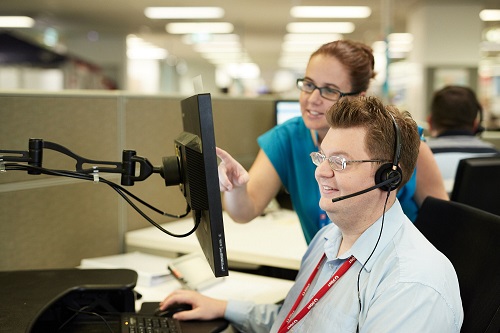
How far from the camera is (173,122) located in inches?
91.7

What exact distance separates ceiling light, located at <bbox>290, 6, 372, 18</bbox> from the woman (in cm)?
693

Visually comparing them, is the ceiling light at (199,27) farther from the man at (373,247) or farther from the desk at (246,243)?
the man at (373,247)

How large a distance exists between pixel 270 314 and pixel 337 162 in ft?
1.80

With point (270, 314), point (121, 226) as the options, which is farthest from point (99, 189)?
point (270, 314)

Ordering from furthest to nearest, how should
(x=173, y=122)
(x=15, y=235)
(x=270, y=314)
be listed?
(x=173, y=122)
(x=15, y=235)
(x=270, y=314)

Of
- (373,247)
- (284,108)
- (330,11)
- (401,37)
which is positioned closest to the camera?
(373,247)

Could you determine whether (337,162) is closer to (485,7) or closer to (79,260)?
(79,260)

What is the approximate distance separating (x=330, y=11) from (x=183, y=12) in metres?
2.35

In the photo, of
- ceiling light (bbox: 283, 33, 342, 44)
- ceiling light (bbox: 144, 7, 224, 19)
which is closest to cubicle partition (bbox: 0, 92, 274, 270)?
ceiling light (bbox: 144, 7, 224, 19)

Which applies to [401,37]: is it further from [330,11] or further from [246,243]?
[246,243]

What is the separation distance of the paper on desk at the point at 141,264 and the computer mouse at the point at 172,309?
0.36 m

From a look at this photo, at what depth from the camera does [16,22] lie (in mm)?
10500

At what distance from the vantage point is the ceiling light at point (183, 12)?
28.9ft

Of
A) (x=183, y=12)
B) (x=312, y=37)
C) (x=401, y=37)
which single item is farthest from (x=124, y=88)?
(x=401, y=37)
